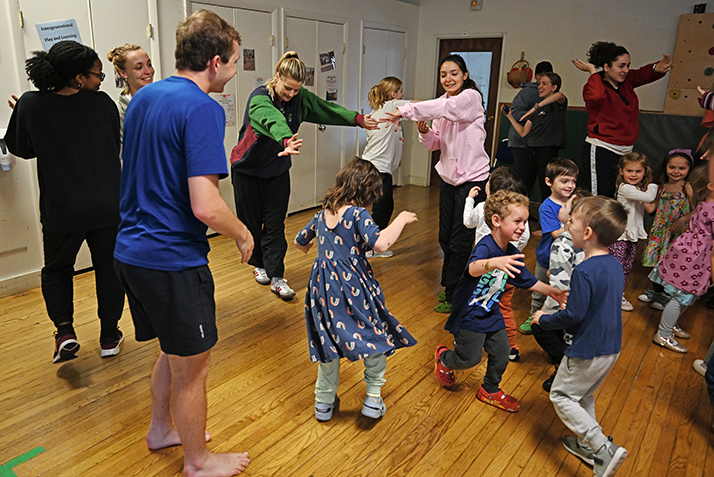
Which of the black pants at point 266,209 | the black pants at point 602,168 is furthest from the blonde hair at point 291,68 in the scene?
the black pants at point 602,168

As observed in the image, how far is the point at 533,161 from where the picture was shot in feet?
17.0

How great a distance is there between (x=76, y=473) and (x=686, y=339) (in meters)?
3.43

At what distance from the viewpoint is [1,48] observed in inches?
132

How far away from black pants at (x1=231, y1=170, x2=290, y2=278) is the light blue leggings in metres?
1.52

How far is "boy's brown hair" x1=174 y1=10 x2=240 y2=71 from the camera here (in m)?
1.59

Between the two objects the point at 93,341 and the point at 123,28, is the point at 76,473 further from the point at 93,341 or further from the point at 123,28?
the point at 123,28

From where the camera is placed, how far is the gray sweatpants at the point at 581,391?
6.47ft

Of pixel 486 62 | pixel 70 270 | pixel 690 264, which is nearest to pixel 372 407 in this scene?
pixel 70 270

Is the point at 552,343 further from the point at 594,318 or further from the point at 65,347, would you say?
the point at 65,347

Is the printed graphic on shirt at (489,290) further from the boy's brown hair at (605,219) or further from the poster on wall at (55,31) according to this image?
the poster on wall at (55,31)

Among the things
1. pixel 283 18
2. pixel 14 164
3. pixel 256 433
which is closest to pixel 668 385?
pixel 256 433

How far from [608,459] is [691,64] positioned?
524cm

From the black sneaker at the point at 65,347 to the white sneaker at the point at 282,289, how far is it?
52.7 inches

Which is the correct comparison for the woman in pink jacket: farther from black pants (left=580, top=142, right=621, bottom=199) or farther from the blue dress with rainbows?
the blue dress with rainbows
